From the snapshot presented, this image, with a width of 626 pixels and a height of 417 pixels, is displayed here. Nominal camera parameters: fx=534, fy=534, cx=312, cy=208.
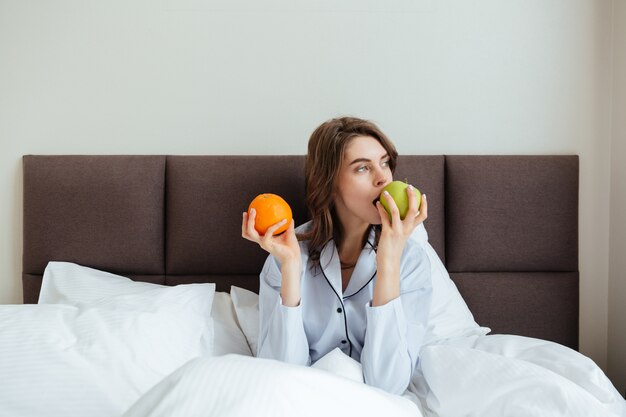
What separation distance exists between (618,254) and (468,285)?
54 cm

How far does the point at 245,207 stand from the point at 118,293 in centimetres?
48

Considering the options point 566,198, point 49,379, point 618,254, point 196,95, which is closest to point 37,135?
point 196,95

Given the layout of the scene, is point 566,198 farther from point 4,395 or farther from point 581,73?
point 4,395

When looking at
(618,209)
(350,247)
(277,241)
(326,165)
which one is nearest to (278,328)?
(277,241)

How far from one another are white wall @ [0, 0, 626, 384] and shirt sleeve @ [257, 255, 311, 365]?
59 cm

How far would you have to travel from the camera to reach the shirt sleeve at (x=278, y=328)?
4.49 feet

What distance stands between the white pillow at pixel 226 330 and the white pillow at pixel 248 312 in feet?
0.06

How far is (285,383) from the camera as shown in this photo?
2.97 ft

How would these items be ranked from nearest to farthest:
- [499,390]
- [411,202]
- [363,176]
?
[499,390], [411,202], [363,176]

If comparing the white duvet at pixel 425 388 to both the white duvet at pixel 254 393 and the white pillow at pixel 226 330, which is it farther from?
the white pillow at pixel 226 330

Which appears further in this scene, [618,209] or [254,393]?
[618,209]

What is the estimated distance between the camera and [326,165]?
1.44m

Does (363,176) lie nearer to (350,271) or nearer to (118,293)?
(350,271)

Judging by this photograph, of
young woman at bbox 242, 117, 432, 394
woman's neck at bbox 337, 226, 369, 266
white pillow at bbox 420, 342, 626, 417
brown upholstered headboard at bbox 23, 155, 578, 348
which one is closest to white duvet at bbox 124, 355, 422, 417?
white pillow at bbox 420, 342, 626, 417
